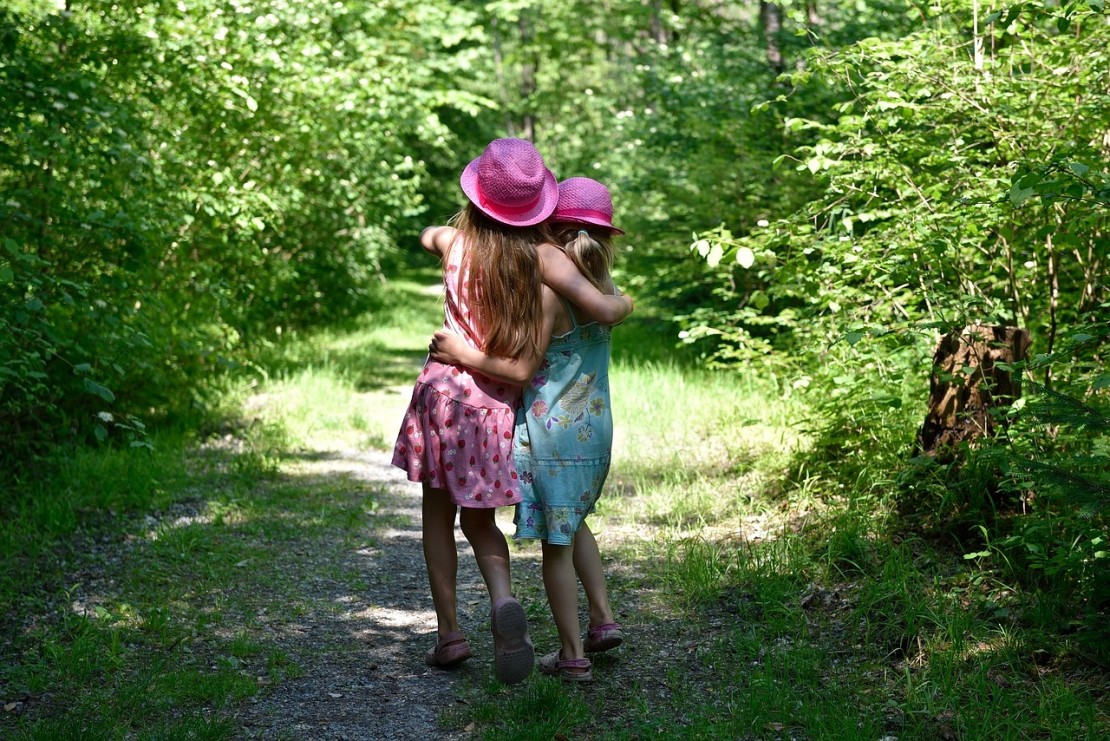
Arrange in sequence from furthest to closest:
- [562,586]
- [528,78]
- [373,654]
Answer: [528,78], [373,654], [562,586]

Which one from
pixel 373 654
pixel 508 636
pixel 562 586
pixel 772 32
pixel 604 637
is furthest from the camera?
pixel 772 32

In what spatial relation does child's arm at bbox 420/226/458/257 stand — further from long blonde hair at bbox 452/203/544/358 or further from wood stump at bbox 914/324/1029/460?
wood stump at bbox 914/324/1029/460

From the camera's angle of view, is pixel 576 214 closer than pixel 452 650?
Yes

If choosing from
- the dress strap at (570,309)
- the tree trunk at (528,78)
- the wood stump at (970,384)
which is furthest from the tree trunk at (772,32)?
the tree trunk at (528,78)

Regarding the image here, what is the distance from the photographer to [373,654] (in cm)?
405

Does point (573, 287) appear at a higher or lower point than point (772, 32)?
lower

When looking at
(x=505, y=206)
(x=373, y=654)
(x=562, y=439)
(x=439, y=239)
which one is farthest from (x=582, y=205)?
(x=373, y=654)

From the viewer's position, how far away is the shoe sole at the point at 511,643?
339cm

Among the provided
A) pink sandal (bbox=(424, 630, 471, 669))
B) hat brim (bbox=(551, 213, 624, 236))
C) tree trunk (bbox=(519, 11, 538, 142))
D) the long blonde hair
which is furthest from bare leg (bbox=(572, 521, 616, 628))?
tree trunk (bbox=(519, 11, 538, 142))

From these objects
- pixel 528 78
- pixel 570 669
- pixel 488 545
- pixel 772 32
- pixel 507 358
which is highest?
pixel 528 78

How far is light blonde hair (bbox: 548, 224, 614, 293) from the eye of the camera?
140 inches

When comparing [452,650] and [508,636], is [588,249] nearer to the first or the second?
[508,636]

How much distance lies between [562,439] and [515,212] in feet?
2.54

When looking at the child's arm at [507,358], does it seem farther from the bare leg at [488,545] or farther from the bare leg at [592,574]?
the bare leg at [592,574]
